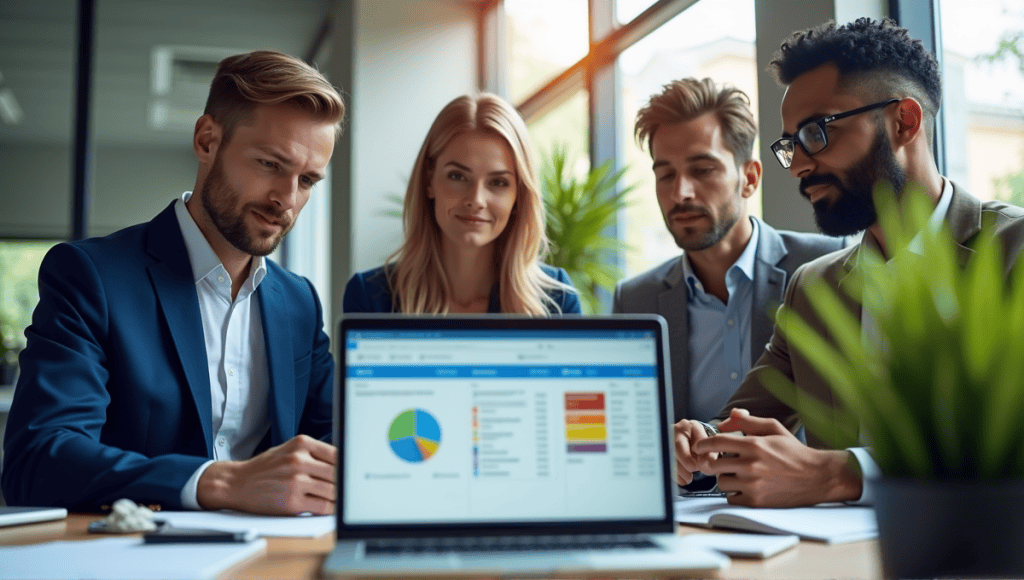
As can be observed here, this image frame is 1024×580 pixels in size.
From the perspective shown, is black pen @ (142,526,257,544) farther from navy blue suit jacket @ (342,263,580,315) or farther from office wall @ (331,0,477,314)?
office wall @ (331,0,477,314)

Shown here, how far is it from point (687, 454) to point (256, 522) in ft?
2.49

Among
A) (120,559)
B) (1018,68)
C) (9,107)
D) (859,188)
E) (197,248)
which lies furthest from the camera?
(9,107)

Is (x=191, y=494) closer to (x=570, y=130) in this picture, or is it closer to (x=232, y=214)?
(x=232, y=214)

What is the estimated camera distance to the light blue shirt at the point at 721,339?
2.49m

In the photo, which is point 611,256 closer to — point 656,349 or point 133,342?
point 133,342

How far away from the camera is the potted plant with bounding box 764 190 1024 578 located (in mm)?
667

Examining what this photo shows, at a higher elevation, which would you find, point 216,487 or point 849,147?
point 849,147

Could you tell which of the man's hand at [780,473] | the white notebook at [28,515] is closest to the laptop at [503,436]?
the man's hand at [780,473]

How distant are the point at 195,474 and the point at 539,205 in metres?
1.65

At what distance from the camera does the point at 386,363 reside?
3.20 ft

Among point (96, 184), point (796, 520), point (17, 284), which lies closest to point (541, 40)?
point (796, 520)

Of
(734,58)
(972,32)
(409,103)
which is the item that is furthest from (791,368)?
(409,103)

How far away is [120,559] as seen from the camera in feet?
2.92

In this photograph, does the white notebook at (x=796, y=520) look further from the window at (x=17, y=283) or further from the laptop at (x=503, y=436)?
the window at (x=17, y=283)
